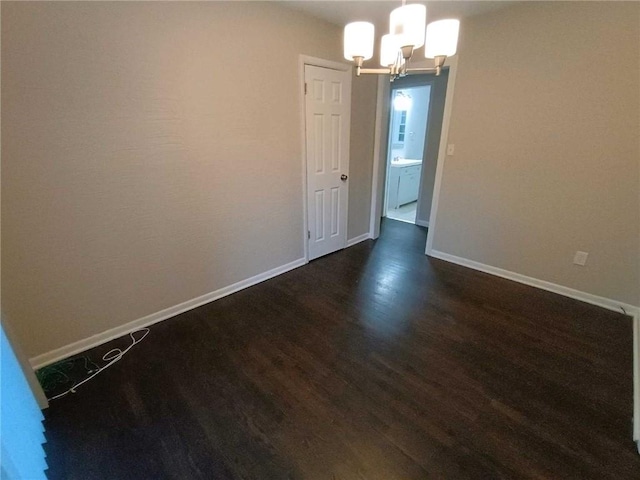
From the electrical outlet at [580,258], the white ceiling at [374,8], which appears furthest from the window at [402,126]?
the electrical outlet at [580,258]

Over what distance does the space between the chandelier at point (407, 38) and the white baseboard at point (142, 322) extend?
2.02 m

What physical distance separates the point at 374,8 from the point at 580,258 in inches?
107

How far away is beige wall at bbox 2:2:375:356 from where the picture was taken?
153cm

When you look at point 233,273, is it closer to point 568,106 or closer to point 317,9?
point 317,9

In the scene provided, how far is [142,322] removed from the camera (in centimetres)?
218

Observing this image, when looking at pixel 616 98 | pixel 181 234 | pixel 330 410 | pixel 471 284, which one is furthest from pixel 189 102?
pixel 616 98

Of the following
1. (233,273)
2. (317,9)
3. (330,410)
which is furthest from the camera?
(233,273)

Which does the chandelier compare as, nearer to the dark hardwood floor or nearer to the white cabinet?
the dark hardwood floor

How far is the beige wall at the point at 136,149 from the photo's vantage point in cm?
153

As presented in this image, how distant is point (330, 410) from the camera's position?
1531 mm

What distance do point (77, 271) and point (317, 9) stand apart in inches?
104

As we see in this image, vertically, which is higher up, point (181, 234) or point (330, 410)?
point (181, 234)

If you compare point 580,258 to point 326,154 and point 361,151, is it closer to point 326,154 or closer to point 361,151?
point 361,151

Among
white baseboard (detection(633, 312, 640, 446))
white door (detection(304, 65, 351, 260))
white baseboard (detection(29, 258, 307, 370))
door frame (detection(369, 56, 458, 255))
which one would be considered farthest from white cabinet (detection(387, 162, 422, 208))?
white baseboard (detection(633, 312, 640, 446))
